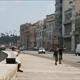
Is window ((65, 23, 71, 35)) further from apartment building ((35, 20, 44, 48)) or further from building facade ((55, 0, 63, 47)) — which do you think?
apartment building ((35, 20, 44, 48))

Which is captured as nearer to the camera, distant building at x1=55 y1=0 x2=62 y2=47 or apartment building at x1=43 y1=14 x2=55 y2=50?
distant building at x1=55 y1=0 x2=62 y2=47

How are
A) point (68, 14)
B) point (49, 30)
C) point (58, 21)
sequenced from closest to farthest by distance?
point (68, 14) < point (58, 21) < point (49, 30)

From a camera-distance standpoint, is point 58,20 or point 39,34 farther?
point 39,34

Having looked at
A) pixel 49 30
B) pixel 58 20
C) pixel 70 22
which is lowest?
pixel 49 30

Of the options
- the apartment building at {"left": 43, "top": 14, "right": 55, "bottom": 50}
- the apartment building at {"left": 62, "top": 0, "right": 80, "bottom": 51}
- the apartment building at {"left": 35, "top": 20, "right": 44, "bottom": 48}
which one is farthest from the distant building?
the apartment building at {"left": 35, "top": 20, "right": 44, "bottom": 48}

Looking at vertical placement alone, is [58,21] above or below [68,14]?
below

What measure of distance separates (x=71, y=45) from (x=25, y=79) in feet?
329

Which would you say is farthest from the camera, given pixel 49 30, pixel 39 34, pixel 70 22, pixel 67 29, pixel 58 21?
pixel 39 34

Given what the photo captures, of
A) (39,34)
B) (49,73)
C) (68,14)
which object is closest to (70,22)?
(68,14)

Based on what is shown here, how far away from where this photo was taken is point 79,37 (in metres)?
114

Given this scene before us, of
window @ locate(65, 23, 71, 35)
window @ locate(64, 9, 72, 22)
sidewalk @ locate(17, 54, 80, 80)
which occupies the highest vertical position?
window @ locate(64, 9, 72, 22)

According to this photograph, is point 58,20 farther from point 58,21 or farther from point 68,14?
point 68,14

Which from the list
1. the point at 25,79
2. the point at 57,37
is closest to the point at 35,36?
the point at 57,37

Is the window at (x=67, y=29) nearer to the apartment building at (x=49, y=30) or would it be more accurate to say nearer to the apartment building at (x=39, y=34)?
the apartment building at (x=49, y=30)
